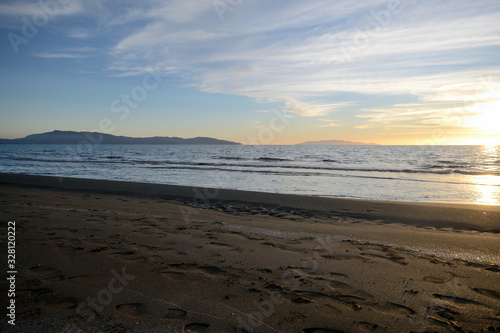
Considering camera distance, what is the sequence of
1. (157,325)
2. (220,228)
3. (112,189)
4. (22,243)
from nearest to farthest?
1. (157,325)
2. (22,243)
3. (220,228)
4. (112,189)

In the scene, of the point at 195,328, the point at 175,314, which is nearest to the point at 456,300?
the point at 195,328

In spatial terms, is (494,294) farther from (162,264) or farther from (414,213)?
(414,213)

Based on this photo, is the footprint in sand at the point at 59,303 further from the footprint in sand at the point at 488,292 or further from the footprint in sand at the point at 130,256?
the footprint in sand at the point at 488,292

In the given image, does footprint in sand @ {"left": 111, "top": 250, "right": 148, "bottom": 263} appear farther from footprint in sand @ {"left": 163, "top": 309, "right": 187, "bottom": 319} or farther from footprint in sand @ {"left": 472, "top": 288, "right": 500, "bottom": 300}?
footprint in sand @ {"left": 472, "top": 288, "right": 500, "bottom": 300}

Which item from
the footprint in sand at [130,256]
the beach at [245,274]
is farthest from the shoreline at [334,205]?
the footprint in sand at [130,256]

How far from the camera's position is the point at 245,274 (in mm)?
4121

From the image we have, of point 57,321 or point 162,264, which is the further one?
point 162,264

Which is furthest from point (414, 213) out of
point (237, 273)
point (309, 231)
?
point (237, 273)

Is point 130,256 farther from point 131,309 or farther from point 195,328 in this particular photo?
point 195,328

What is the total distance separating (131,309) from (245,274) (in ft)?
5.13

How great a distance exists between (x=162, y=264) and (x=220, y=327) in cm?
177

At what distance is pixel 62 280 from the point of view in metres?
3.71

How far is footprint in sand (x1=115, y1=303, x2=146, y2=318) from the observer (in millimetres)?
3061

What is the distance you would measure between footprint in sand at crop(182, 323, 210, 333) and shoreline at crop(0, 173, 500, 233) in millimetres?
6599
